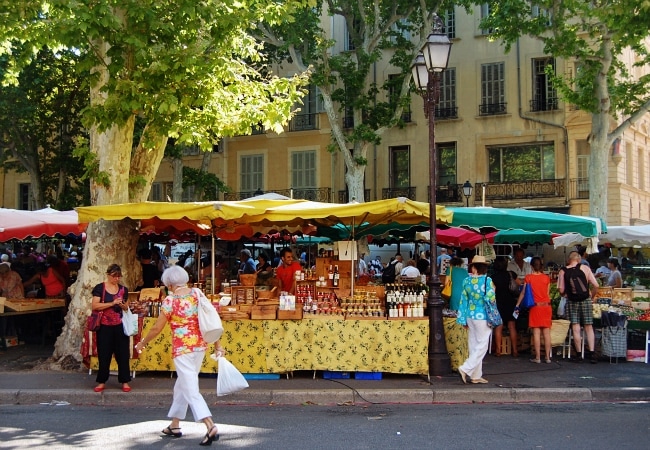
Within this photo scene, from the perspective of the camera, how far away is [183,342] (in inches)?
255

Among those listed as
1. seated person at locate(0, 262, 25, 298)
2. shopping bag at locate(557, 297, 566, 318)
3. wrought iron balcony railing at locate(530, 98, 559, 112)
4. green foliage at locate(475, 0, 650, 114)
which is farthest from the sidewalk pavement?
wrought iron balcony railing at locate(530, 98, 559, 112)

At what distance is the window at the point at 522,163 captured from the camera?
93.7 feet

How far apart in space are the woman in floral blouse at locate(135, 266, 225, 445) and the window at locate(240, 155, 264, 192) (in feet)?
86.9

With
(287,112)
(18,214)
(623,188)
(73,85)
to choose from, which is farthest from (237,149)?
(287,112)

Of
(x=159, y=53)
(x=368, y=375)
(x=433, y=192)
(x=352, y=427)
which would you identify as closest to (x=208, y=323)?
(x=352, y=427)

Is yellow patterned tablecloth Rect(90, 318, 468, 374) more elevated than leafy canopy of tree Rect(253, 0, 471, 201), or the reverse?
leafy canopy of tree Rect(253, 0, 471, 201)

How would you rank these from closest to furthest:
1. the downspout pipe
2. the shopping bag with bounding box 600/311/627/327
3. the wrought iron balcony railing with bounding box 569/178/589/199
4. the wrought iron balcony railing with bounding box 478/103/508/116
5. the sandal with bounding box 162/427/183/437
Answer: the sandal with bounding box 162/427/183/437 < the shopping bag with bounding box 600/311/627/327 < the wrought iron balcony railing with bounding box 569/178/589/199 < the downspout pipe < the wrought iron balcony railing with bounding box 478/103/508/116

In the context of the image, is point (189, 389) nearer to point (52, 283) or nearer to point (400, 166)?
point (52, 283)

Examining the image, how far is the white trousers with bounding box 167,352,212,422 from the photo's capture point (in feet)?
20.6

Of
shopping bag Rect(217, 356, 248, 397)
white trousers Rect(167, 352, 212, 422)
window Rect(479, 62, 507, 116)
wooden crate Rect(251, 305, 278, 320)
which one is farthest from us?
window Rect(479, 62, 507, 116)

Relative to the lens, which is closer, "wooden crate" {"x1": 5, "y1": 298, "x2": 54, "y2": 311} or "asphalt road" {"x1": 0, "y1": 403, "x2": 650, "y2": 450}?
"asphalt road" {"x1": 0, "y1": 403, "x2": 650, "y2": 450}

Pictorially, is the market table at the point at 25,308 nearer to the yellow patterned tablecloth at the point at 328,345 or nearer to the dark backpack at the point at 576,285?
the yellow patterned tablecloth at the point at 328,345

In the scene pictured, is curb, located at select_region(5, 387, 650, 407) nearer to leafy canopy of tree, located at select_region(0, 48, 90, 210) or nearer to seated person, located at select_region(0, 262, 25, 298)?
seated person, located at select_region(0, 262, 25, 298)

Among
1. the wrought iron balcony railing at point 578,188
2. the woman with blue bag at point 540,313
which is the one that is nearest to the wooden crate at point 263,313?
the woman with blue bag at point 540,313
